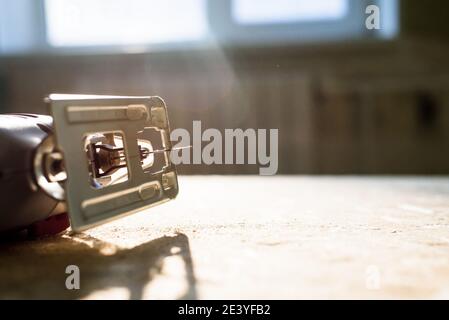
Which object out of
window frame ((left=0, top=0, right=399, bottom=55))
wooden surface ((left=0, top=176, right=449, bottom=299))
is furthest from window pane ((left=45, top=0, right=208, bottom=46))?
wooden surface ((left=0, top=176, right=449, bottom=299))

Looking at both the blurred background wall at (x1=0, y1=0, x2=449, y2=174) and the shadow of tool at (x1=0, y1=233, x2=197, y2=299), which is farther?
the blurred background wall at (x1=0, y1=0, x2=449, y2=174)

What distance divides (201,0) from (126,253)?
1.72m

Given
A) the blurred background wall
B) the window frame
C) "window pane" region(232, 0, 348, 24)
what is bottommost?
the blurred background wall

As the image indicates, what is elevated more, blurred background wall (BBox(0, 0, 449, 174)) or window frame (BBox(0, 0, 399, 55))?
window frame (BBox(0, 0, 399, 55))

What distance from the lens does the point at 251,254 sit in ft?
2.25

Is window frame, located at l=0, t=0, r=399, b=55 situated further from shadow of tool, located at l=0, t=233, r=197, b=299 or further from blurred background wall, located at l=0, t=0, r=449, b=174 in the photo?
shadow of tool, located at l=0, t=233, r=197, b=299

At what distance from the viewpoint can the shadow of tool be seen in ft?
1.82

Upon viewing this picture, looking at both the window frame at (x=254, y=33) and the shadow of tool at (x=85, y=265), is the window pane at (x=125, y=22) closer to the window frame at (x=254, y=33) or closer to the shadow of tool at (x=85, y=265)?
the window frame at (x=254, y=33)

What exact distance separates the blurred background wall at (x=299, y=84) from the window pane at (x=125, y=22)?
0.05 metres

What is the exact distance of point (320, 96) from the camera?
2.12 meters

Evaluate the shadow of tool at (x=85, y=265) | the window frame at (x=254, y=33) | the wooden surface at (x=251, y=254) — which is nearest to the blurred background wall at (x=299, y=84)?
the window frame at (x=254, y=33)

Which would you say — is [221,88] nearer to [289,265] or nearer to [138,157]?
[138,157]
